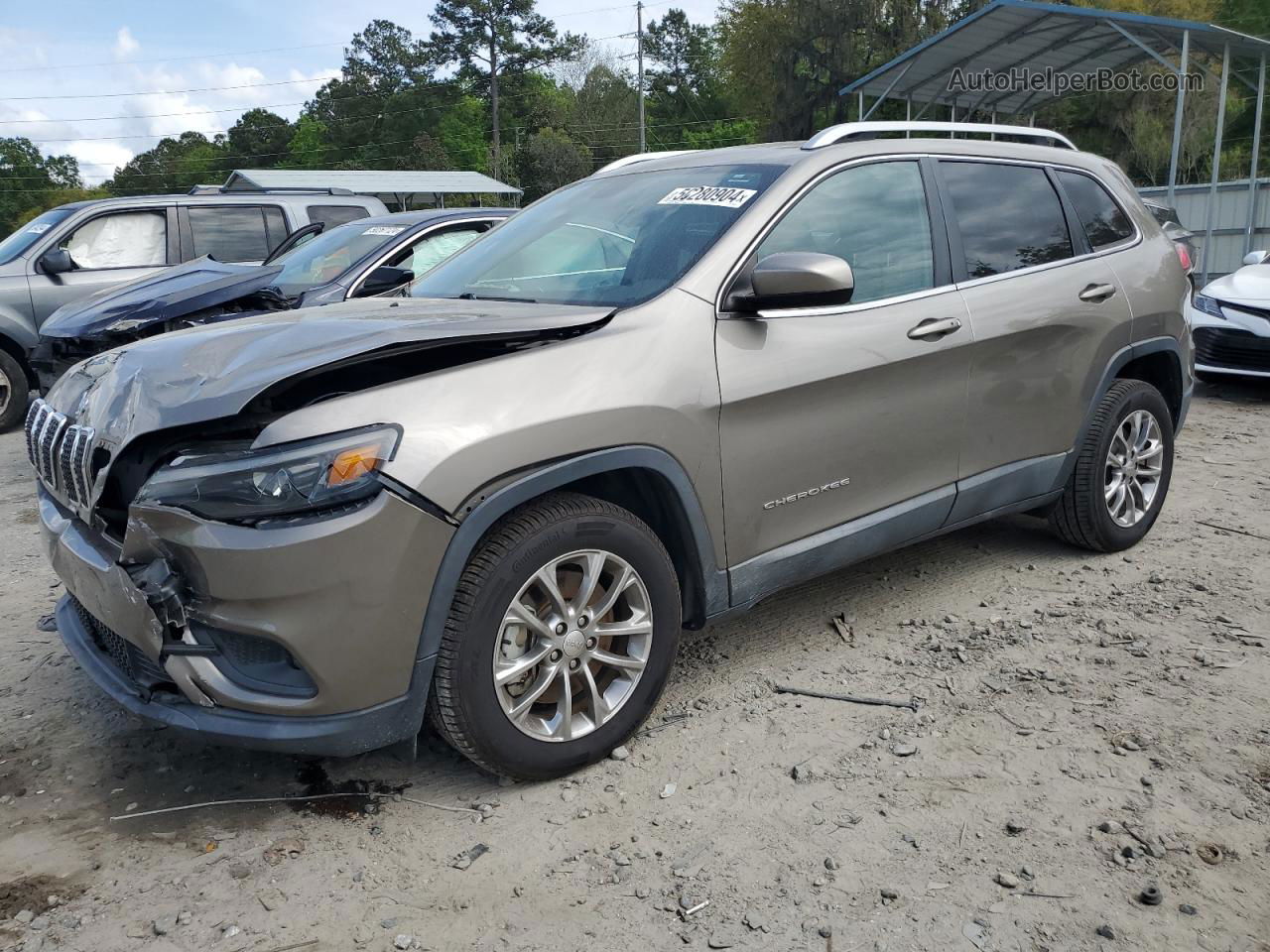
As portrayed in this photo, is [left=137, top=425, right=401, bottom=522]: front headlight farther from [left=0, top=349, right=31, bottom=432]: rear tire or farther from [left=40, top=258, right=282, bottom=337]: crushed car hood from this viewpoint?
[left=0, top=349, right=31, bottom=432]: rear tire

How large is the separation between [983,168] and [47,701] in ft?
13.0

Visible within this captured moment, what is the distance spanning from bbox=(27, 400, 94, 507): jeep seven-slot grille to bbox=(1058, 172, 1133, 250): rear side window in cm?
386

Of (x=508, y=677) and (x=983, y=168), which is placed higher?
(x=983, y=168)

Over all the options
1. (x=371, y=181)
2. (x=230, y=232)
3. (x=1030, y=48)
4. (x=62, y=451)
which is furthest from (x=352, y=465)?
(x=371, y=181)

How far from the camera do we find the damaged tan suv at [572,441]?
2.49 meters

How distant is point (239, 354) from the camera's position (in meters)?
2.72

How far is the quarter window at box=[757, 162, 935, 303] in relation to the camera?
11.3 feet

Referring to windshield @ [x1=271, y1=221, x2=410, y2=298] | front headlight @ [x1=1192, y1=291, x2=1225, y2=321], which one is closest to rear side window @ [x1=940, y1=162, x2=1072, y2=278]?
windshield @ [x1=271, y1=221, x2=410, y2=298]

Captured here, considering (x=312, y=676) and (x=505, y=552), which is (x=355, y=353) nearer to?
(x=505, y=552)

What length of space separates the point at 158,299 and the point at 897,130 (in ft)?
14.9

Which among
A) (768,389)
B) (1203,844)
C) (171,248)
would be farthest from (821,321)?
(171,248)

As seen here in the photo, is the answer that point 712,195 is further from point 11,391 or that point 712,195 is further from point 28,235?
point 28,235

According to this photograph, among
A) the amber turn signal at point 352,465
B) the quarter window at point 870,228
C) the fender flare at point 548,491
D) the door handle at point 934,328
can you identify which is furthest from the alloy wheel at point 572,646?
the door handle at point 934,328

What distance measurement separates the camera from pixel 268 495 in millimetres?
2439
